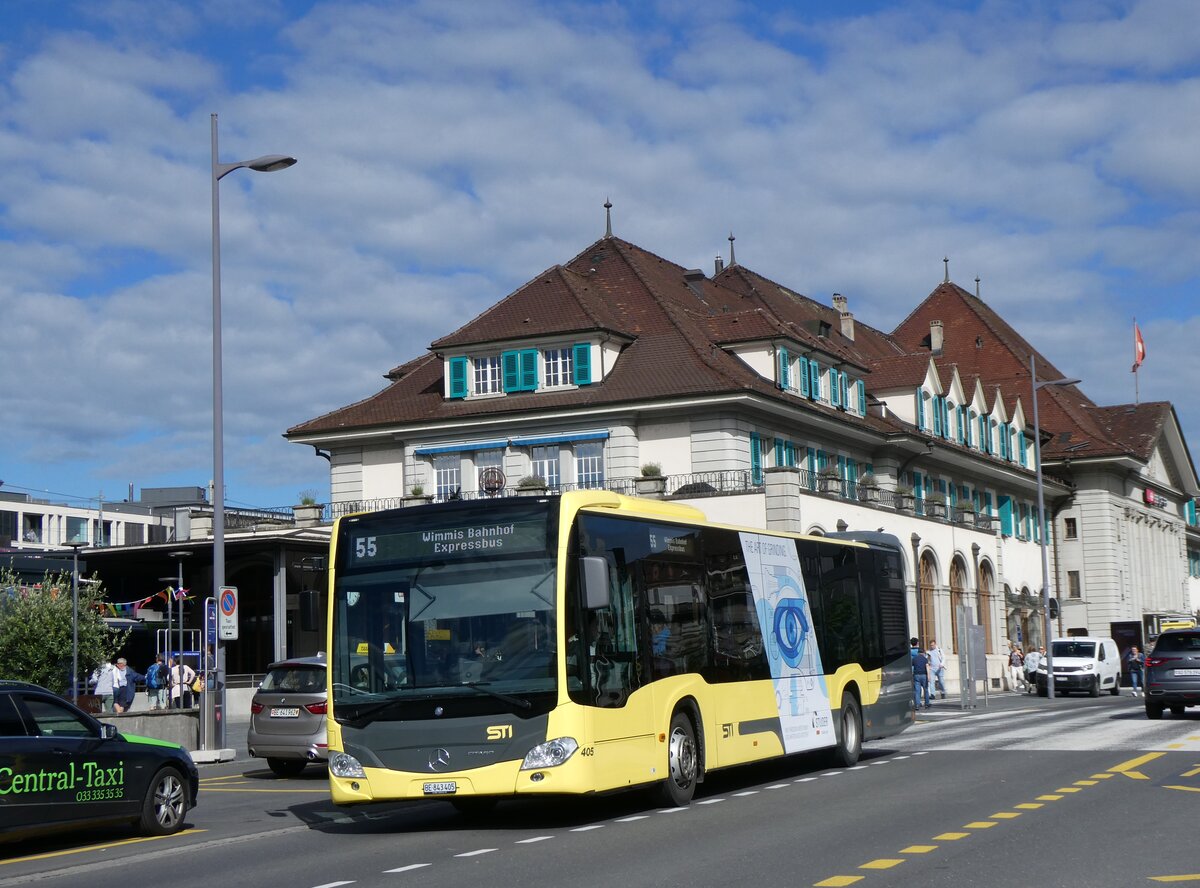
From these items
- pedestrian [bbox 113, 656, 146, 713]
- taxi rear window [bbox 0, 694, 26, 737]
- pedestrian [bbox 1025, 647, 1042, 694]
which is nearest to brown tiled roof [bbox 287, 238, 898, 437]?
pedestrian [bbox 1025, 647, 1042, 694]

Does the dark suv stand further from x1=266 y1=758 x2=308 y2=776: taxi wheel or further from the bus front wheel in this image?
x1=266 y1=758 x2=308 y2=776: taxi wheel

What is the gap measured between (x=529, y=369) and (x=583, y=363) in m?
1.87

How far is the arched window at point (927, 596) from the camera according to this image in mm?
55269

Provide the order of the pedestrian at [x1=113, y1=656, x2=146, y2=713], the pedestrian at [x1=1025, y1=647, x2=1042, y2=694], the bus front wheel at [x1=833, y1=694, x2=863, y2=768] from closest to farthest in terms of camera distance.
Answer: the bus front wheel at [x1=833, y1=694, x2=863, y2=768]
the pedestrian at [x1=113, y1=656, x2=146, y2=713]
the pedestrian at [x1=1025, y1=647, x2=1042, y2=694]

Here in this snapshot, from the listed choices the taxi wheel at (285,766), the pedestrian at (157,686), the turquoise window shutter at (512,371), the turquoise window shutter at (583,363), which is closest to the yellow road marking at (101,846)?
the taxi wheel at (285,766)

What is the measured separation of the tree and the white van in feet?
93.0

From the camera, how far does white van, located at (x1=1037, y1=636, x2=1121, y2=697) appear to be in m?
52.8

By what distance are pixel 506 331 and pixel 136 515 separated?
6935cm

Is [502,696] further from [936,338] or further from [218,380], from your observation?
[936,338]

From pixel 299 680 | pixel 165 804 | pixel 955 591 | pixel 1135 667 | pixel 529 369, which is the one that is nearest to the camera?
pixel 165 804

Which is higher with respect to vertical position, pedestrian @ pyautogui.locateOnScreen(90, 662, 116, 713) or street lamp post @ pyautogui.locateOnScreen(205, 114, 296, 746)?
street lamp post @ pyautogui.locateOnScreen(205, 114, 296, 746)

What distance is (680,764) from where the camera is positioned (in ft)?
55.9

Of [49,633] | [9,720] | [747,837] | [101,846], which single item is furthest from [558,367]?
[747,837]

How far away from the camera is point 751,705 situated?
18828 mm
